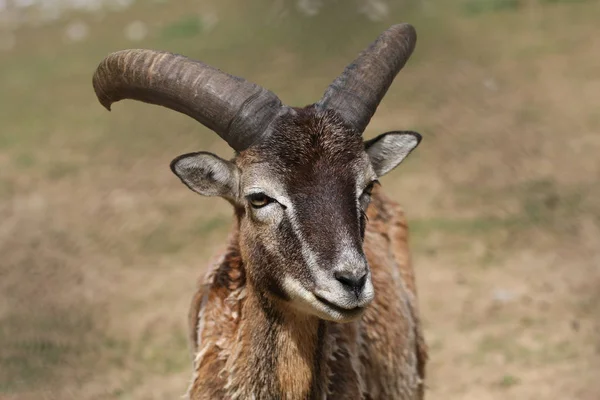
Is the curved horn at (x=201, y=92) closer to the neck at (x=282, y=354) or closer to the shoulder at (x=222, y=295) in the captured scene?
the shoulder at (x=222, y=295)

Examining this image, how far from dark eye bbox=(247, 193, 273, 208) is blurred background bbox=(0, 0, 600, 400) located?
4.82 m

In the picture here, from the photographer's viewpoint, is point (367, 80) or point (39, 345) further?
point (39, 345)

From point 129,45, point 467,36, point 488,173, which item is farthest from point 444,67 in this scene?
point 129,45

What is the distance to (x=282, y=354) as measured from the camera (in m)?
5.70

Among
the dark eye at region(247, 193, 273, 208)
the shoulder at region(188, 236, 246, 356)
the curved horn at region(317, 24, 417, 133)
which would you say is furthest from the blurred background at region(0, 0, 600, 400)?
the dark eye at region(247, 193, 273, 208)

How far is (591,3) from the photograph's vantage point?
A: 21.2 m

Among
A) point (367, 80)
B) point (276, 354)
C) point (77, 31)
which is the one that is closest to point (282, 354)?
point (276, 354)

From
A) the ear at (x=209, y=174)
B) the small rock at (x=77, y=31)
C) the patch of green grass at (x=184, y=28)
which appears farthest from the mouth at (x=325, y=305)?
the small rock at (x=77, y=31)

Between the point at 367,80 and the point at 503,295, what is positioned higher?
the point at 503,295

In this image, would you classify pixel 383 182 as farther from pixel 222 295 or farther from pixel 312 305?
pixel 312 305

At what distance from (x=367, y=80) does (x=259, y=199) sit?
135 cm

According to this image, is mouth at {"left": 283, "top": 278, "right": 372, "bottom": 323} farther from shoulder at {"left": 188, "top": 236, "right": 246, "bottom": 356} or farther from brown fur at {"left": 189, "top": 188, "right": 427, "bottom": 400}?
shoulder at {"left": 188, "top": 236, "right": 246, "bottom": 356}

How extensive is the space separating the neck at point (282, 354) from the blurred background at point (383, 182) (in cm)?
417

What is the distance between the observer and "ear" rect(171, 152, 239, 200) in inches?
228
